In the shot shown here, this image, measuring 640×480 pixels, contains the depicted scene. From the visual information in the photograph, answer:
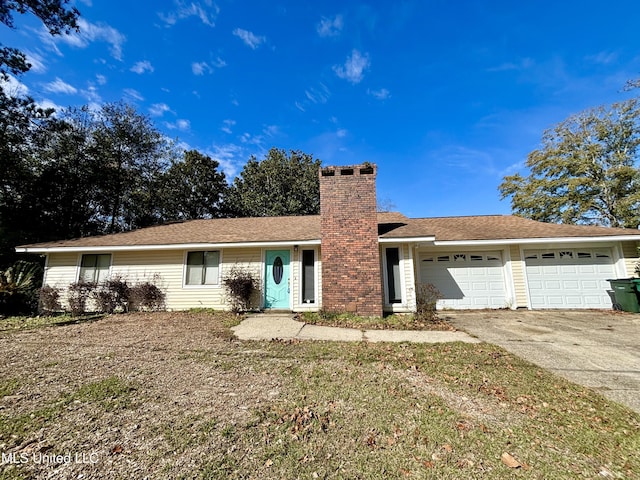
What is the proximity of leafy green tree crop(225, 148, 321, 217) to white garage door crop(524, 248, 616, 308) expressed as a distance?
15.2m

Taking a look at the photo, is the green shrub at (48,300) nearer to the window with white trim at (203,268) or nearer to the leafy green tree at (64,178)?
the window with white trim at (203,268)

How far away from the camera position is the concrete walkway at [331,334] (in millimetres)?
6012

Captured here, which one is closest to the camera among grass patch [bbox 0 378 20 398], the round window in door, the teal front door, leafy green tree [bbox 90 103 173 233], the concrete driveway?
grass patch [bbox 0 378 20 398]

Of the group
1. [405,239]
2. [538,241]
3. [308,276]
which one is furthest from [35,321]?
[538,241]

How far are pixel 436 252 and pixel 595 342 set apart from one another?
5.27m

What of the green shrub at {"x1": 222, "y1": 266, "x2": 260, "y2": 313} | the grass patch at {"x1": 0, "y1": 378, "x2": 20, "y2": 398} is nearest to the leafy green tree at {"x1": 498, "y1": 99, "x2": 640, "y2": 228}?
the green shrub at {"x1": 222, "y1": 266, "x2": 260, "y2": 313}

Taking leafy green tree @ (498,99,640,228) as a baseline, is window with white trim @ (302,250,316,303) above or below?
below

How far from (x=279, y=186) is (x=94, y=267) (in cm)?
1392

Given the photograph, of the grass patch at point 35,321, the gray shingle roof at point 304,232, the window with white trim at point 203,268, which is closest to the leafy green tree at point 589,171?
the gray shingle roof at point 304,232

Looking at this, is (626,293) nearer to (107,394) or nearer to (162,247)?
(107,394)

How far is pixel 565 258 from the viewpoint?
9.99 meters

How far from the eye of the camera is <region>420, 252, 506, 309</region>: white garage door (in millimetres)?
10094

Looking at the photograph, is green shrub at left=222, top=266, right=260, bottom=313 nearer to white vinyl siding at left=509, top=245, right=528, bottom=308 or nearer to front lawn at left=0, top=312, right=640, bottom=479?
front lawn at left=0, top=312, right=640, bottom=479

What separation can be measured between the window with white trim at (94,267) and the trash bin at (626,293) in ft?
61.0
